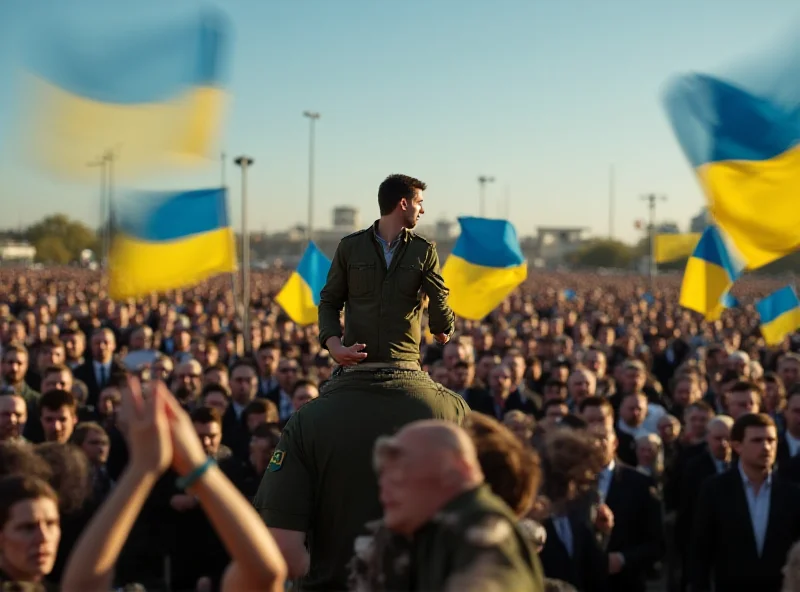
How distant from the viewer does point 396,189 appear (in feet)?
17.7

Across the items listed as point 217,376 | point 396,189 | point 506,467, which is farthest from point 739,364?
point 506,467

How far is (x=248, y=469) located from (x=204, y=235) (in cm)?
430

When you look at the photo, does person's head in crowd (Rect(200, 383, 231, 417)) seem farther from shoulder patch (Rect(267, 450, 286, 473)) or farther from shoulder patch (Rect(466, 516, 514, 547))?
shoulder patch (Rect(466, 516, 514, 547))

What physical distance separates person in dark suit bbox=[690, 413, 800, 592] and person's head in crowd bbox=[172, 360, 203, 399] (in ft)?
19.8

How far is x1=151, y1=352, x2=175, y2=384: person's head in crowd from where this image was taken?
1282 centimetres

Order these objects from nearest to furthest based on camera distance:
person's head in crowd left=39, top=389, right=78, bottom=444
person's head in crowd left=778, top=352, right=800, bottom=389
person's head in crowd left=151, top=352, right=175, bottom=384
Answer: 1. person's head in crowd left=39, top=389, right=78, bottom=444
2. person's head in crowd left=151, top=352, right=175, bottom=384
3. person's head in crowd left=778, top=352, right=800, bottom=389

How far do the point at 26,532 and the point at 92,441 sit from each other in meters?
4.08

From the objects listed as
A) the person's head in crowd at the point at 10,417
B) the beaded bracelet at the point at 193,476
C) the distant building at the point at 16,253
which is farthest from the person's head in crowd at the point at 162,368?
the distant building at the point at 16,253

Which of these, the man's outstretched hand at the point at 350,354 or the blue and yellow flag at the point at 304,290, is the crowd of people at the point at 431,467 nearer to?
the man's outstretched hand at the point at 350,354

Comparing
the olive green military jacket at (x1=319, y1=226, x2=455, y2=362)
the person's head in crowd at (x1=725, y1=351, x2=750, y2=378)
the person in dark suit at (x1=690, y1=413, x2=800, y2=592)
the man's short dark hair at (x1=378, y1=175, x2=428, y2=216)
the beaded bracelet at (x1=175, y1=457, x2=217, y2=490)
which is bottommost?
the person in dark suit at (x1=690, y1=413, x2=800, y2=592)

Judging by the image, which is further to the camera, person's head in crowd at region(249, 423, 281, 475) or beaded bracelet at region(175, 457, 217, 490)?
person's head in crowd at region(249, 423, 281, 475)

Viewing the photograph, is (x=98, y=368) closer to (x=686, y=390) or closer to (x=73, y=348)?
(x=73, y=348)

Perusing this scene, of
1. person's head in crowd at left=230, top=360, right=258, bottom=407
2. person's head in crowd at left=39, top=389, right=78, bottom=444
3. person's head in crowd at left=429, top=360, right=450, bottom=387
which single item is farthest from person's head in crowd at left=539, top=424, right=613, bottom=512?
person's head in crowd at left=429, top=360, right=450, bottom=387

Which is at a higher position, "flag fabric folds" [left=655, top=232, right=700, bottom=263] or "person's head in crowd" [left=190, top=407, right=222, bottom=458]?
"flag fabric folds" [left=655, top=232, right=700, bottom=263]
